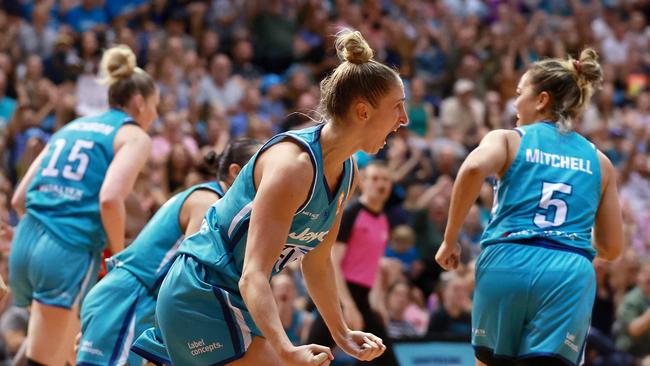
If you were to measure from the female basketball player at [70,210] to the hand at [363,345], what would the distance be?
2.30m

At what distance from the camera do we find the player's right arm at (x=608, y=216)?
5.10 metres

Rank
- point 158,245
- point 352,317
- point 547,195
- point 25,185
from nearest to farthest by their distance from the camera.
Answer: point 158,245 < point 547,195 < point 25,185 < point 352,317

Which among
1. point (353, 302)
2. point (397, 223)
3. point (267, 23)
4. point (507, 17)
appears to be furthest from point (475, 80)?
point (353, 302)

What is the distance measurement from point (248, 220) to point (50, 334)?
262 centimetres

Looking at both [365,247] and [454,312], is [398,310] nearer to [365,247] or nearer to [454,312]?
[454,312]

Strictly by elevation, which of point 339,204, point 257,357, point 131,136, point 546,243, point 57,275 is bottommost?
point 57,275

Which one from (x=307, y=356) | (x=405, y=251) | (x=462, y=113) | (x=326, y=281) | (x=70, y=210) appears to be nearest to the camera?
(x=307, y=356)

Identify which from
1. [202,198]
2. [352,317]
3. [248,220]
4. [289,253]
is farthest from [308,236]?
[352,317]

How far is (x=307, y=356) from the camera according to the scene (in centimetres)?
330

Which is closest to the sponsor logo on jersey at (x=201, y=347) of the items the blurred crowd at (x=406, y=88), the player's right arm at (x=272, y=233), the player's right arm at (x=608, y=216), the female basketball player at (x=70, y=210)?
the player's right arm at (x=272, y=233)

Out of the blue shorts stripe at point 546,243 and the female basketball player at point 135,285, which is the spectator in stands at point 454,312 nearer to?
the blue shorts stripe at point 546,243

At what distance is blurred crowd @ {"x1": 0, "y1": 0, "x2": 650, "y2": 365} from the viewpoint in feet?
31.7

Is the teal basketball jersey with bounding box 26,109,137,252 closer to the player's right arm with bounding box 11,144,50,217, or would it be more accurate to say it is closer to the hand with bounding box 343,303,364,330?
the player's right arm with bounding box 11,144,50,217

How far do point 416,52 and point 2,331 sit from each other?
28.9 ft
